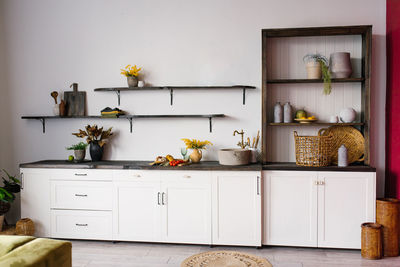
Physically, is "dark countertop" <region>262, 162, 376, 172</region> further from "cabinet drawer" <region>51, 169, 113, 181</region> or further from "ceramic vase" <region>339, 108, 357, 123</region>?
"cabinet drawer" <region>51, 169, 113, 181</region>

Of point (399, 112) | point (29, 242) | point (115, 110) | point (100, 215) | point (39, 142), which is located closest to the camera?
point (29, 242)

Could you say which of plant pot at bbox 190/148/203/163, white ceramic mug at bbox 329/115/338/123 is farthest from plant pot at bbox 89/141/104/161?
white ceramic mug at bbox 329/115/338/123

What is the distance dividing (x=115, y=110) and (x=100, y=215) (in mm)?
1168

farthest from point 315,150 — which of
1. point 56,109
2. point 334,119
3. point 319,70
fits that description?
point 56,109

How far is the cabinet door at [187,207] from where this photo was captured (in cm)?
368

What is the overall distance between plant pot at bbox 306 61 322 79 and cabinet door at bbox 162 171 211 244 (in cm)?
152

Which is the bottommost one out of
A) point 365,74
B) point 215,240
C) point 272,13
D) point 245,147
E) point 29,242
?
point 215,240

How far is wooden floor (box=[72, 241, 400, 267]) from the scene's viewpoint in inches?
131

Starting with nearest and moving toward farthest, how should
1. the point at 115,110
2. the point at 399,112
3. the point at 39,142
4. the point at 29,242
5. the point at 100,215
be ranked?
the point at 29,242
the point at 399,112
the point at 100,215
the point at 115,110
the point at 39,142

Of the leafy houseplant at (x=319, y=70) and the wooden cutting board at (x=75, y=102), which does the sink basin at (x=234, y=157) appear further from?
the wooden cutting board at (x=75, y=102)

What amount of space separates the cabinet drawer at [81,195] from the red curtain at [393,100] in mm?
2918

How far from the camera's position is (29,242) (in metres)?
2.27

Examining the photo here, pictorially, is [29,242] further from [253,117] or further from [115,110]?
[253,117]

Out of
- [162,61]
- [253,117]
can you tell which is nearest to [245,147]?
[253,117]
